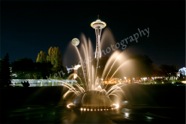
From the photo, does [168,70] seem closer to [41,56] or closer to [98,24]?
[41,56]

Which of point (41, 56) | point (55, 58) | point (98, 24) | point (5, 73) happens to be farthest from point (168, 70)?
point (5, 73)

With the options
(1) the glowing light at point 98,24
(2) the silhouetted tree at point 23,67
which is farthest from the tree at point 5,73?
(1) the glowing light at point 98,24

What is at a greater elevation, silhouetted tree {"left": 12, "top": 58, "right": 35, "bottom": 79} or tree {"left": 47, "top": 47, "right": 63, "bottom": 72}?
tree {"left": 47, "top": 47, "right": 63, "bottom": 72}

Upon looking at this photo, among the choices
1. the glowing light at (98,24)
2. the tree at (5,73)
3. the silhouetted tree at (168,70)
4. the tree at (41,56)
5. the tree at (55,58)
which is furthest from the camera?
the silhouetted tree at (168,70)

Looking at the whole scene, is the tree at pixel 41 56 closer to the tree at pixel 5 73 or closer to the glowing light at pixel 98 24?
the tree at pixel 5 73

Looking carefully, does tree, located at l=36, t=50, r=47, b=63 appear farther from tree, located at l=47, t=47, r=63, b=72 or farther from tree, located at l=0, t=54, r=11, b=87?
tree, located at l=0, t=54, r=11, b=87

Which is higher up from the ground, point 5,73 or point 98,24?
point 98,24

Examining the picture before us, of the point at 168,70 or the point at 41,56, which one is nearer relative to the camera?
the point at 41,56

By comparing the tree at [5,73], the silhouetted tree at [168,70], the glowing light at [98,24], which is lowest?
the tree at [5,73]

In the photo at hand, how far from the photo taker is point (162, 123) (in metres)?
15.7

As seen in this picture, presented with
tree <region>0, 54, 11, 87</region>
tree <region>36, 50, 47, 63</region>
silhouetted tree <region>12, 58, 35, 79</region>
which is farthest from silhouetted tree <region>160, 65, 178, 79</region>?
tree <region>0, 54, 11, 87</region>

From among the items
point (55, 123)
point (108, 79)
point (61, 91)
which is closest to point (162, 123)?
point (55, 123)

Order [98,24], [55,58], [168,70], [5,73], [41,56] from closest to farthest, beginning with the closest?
[5,73] < [98,24] < [55,58] < [41,56] < [168,70]

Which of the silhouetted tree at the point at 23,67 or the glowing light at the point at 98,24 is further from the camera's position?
the silhouetted tree at the point at 23,67
